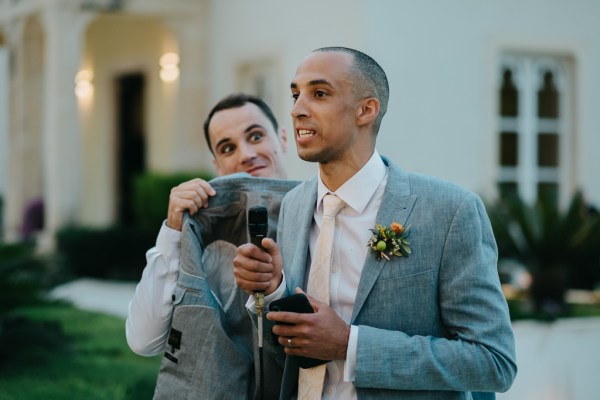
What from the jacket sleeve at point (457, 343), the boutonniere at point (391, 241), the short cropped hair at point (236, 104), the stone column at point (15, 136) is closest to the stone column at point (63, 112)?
the stone column at point (15, 136)

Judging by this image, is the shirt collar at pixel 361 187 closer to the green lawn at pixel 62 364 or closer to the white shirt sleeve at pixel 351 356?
the white shirt sleeve at pixel 351 356

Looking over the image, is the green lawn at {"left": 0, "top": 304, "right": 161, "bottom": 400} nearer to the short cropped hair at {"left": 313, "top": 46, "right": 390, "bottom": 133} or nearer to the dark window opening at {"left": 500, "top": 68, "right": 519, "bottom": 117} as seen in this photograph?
the short cropped hair at {"left": 313, "top": 46, "right": 390, "bottom": 133}

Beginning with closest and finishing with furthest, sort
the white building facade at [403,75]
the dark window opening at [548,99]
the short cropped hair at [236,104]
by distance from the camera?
the short cropped hair at [236,104] < the white building facade at [403,75] < the dark window opening at [548,99]

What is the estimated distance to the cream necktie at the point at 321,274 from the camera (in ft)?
8.41

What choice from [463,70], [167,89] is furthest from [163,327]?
[167,89]

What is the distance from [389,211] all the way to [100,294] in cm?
1003

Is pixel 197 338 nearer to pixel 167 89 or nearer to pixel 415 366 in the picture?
pixel 415 366

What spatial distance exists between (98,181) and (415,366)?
15.5 m

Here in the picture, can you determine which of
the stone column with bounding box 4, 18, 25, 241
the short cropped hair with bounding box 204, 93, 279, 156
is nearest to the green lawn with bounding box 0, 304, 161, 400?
the short cropped hair with bounding box 204, 93, 279, 156

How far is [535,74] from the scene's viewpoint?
1243cm

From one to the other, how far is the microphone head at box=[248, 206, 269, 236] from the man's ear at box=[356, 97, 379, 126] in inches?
15.3

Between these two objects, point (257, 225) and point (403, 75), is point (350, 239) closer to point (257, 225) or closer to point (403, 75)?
point (257, 225)

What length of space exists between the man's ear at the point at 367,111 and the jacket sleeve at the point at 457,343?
1.31 ft

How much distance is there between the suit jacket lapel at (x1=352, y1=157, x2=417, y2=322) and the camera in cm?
250
